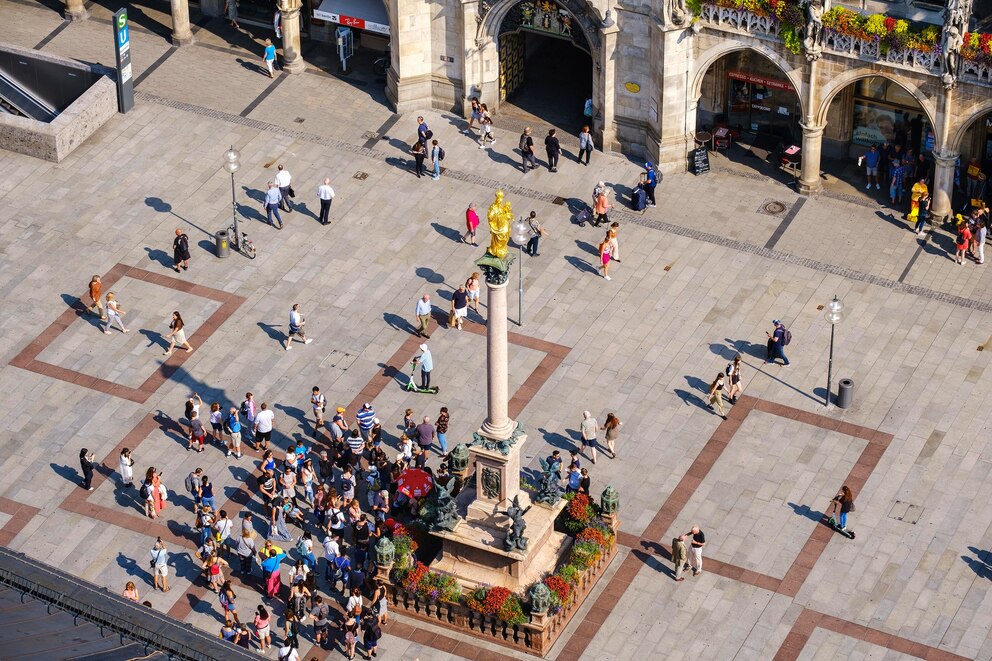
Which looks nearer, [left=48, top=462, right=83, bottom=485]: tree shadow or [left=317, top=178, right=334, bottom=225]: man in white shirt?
[left=48, top=462, right=83, bottom=485]: tree shadow

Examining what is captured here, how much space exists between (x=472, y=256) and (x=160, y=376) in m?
12.0

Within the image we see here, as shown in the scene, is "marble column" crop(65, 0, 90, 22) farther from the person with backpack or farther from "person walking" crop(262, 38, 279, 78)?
the person with backpack

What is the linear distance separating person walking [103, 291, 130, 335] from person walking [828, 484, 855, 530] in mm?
24702

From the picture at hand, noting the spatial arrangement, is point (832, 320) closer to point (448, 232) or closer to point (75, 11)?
point (448, 232)

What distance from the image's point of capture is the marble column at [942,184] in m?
74.9

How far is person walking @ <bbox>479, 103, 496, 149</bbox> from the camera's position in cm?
8131

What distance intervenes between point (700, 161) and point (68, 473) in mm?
26582

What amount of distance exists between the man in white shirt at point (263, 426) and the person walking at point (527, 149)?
1688cm

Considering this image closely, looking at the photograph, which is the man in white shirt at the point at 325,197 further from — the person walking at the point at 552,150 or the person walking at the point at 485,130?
the person walking at the point at 552,150

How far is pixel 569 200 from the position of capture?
78.8 m

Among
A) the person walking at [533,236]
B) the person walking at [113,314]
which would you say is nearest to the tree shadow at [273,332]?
the person walking at [113,314]

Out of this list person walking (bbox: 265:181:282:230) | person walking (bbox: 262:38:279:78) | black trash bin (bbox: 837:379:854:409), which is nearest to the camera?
black trash bin (bbox: 837:379:854:409)

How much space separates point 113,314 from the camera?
7225cm

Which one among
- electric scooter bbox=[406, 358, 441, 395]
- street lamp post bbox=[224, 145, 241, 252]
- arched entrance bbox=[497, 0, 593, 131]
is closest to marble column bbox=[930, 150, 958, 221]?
arched entrance bbox=[497, 0, 593, 131]
